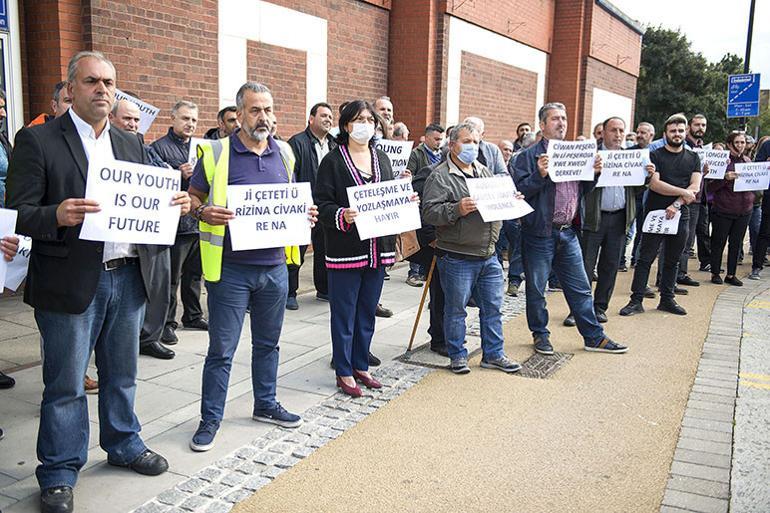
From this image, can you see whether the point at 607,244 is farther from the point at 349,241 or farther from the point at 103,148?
the point at 103,148

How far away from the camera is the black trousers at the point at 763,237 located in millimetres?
10930

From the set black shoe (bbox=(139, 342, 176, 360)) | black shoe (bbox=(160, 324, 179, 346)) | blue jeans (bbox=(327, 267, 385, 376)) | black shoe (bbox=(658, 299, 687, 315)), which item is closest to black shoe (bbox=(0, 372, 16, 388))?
black shoe (bbox=(139, 342, 176, 360))

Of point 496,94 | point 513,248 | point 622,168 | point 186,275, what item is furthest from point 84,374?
Answer: point 496,94

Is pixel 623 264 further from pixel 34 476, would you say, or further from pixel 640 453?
pixel 34 476

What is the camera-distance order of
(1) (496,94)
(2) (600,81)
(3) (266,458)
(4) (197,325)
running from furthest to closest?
(2) (600,81) → (1) (496,94) → (4) (197,325) → (3) (266,458)

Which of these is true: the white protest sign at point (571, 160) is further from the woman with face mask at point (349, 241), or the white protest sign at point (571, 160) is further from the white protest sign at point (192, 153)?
the white protest sign at point (192, 153)

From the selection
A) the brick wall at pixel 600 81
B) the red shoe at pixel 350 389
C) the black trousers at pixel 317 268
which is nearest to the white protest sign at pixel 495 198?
the red shoe at pixel 350 389

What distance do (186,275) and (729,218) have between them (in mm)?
7685

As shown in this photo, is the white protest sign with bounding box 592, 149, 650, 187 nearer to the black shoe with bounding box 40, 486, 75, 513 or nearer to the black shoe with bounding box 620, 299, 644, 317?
the black shoe with bounding box 620, 299, 644, 317

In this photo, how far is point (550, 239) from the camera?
6.47m

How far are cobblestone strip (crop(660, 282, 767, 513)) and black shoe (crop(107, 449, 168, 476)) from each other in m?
2.67

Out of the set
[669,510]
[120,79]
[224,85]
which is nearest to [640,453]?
[669,510]

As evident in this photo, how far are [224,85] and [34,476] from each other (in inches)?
268

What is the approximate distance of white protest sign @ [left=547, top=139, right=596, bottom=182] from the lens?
6172 mm
